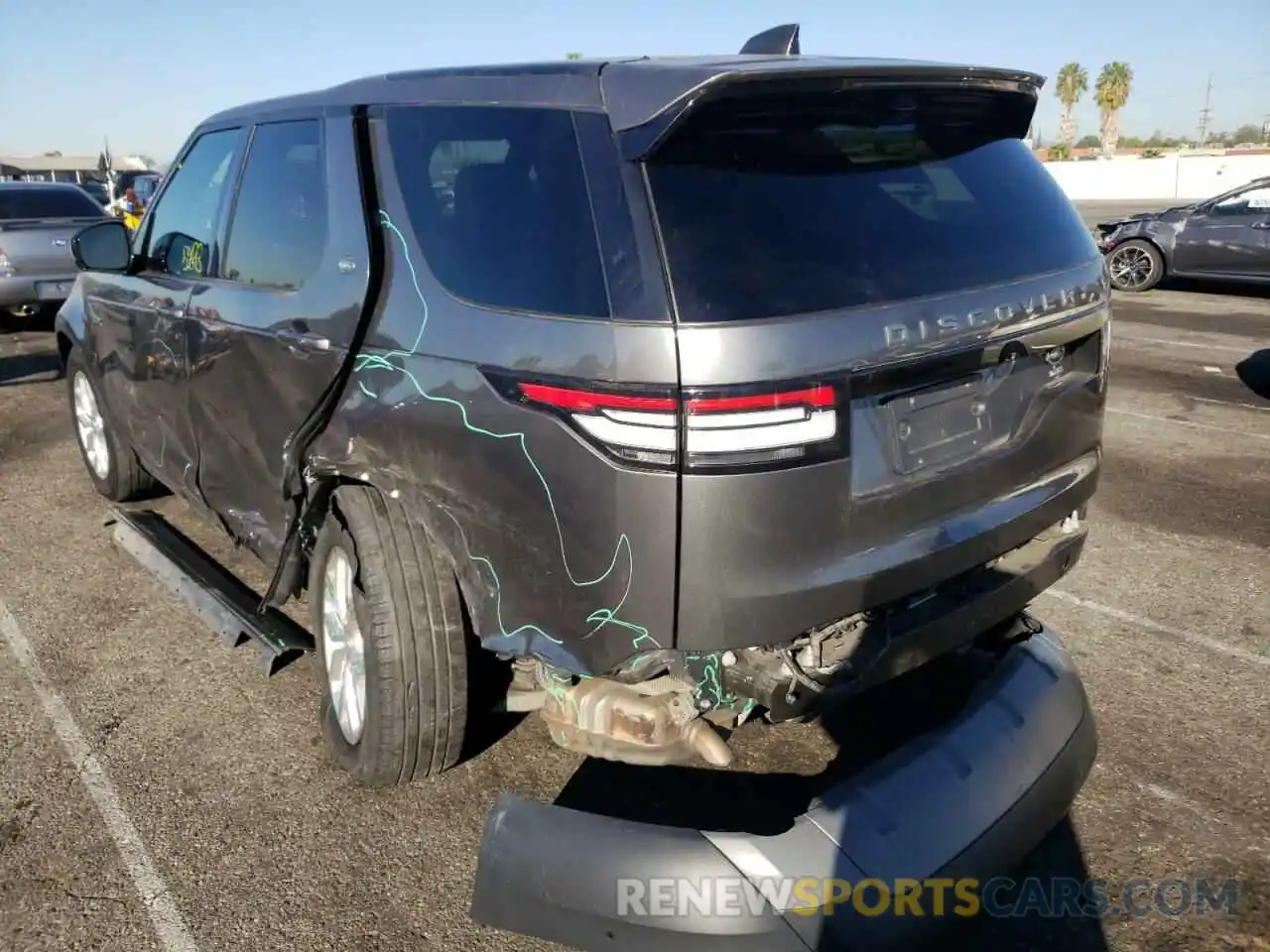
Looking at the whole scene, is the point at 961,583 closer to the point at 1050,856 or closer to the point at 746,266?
the point at 1050,856

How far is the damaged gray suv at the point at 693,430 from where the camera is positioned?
2.08 meters

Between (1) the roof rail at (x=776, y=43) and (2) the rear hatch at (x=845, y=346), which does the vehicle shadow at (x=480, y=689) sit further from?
(1) the roof rail at (x=776, y=43)

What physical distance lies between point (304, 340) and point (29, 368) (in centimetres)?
852

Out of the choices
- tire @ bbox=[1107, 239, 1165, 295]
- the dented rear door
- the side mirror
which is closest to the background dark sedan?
tire @ bbox=[1107, 239, 1165, 295]

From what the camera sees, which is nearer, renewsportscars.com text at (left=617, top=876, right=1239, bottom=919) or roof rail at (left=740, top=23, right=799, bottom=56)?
renewsportscars.com text at (left=617, top=876, right=1239, bottom=919)

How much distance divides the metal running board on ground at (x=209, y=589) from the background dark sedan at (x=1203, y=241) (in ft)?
41.5

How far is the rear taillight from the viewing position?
2018 mm

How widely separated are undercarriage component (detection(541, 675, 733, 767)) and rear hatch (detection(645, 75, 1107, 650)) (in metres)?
0.40

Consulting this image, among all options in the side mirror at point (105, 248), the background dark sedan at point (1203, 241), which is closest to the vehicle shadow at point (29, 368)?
the side mirror at point (105, 248)

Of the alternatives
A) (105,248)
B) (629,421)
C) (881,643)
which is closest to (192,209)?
(105,248)

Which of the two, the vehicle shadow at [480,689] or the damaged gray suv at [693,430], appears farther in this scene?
the vehicle shadow at [480,689]

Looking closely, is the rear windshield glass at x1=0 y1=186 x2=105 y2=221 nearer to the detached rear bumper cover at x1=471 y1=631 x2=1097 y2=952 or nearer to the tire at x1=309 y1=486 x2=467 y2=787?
the tire at x1=309 y1=486 x2=467 y2=787

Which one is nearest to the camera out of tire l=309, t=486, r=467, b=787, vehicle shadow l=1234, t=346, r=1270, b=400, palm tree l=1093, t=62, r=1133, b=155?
tire l=309, t=486, r=467, b=787

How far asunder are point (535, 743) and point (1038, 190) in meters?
2.29
